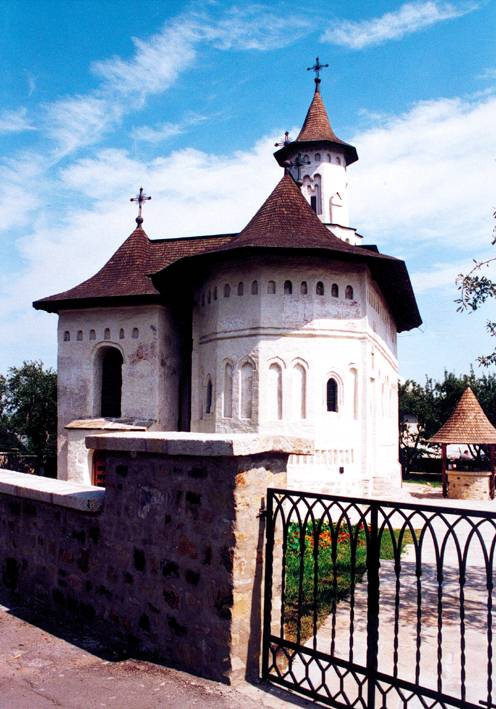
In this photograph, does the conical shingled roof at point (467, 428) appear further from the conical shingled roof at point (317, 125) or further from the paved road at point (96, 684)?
the paved road at point (96, 684)

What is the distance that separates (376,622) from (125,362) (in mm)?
15124

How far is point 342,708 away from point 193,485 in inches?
66.1

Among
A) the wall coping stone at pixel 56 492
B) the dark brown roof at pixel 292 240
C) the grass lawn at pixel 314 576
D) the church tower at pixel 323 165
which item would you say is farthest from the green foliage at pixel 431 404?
the wall coping stone at pixel 56 492

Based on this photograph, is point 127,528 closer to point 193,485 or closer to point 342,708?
point 193,485

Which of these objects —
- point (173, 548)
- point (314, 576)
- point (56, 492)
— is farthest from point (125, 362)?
point (314, 576)

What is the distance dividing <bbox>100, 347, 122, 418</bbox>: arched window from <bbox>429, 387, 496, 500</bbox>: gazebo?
34.5 ft

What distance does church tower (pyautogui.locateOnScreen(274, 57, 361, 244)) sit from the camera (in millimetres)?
27688

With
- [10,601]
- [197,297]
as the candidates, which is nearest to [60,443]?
[197,297]

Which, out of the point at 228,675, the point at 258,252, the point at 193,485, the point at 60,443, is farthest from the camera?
the point at 60,443

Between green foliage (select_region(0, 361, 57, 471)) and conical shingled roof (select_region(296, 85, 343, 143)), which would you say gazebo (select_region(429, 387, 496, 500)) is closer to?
conical shingled roof (select_region(296, 85, 343, 143))

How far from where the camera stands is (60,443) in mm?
18688

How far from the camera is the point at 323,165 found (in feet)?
91.4

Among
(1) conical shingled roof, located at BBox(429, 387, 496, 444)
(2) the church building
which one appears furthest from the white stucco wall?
(1) conical shingled roof, located at BBox(429, 387, 496, 444)

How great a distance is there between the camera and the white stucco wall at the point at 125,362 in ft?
58.4
